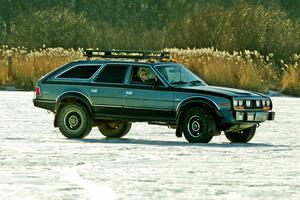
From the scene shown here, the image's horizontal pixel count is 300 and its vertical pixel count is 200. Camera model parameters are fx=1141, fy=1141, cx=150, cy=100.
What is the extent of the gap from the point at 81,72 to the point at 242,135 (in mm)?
3285

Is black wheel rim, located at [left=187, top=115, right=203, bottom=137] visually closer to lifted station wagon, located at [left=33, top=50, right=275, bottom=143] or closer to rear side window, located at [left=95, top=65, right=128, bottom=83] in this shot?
lifted station wagon, located at [left=33, top=50, right=275, bottom=143]

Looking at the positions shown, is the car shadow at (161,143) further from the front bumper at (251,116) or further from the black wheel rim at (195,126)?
the front bumper at (251,116)

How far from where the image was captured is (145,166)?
16359mm

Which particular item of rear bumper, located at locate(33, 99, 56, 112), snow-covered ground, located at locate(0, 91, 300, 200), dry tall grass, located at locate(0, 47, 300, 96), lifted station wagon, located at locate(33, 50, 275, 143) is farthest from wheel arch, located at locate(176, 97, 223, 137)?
dry tall grass, located at locate(0, 47, 300, 96)

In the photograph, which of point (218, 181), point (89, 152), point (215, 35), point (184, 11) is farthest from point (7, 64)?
point (184, 11)

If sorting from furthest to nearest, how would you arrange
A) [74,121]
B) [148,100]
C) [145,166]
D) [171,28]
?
[171,28] < [74,121] < [148,100] < [145,166]

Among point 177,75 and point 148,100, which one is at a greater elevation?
point 177,75

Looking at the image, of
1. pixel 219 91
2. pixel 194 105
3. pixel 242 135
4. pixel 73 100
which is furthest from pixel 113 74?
pixel 242 135

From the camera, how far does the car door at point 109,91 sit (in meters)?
21.1

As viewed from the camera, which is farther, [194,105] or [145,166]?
[194,105]

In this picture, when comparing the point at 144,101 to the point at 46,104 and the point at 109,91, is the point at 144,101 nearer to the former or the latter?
the point at 109,91

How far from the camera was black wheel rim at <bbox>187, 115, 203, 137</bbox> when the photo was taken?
20328 mm

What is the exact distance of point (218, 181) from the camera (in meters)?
14.4

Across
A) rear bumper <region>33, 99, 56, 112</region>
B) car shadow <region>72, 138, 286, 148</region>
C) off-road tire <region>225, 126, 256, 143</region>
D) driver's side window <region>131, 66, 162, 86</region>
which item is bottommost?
car shadow <region>72, 138, 286, 148</region>
